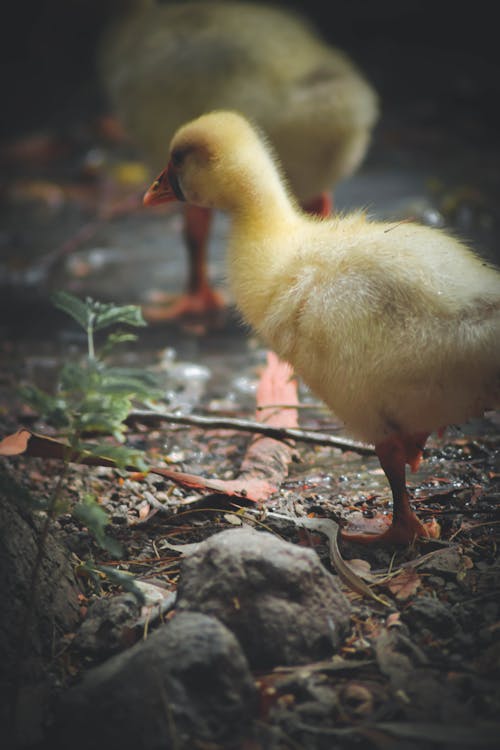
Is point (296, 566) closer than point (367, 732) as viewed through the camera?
No

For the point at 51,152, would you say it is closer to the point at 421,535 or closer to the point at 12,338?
the point at 12,338

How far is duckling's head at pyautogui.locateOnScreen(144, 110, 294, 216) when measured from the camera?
7.91ft

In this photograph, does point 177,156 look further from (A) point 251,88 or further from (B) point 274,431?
(A) point 251,88

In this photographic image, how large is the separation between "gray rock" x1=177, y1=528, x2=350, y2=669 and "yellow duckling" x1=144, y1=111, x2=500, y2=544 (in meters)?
0.44

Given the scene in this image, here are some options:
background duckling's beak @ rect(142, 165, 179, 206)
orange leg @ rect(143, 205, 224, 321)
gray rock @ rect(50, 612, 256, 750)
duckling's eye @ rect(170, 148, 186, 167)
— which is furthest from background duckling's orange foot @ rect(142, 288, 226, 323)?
gray rock @ rect(50, 612, 256, 750)

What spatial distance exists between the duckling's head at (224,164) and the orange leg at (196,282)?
6.19 ft

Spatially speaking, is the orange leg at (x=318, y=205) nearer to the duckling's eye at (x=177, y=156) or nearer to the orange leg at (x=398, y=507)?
the duckling's eye at (x=177, y=156)

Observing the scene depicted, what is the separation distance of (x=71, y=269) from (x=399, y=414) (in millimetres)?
3823

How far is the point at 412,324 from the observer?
6.46ft

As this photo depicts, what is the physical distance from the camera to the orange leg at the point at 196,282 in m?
4.46

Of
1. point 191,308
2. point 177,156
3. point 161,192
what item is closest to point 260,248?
point 177,156

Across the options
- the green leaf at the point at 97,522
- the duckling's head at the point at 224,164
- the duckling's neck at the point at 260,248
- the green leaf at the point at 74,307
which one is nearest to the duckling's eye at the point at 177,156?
the duckling's head at the point at 224,164

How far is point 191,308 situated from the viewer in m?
4.55

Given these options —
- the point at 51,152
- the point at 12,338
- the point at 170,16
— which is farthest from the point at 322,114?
the point at 51,152
